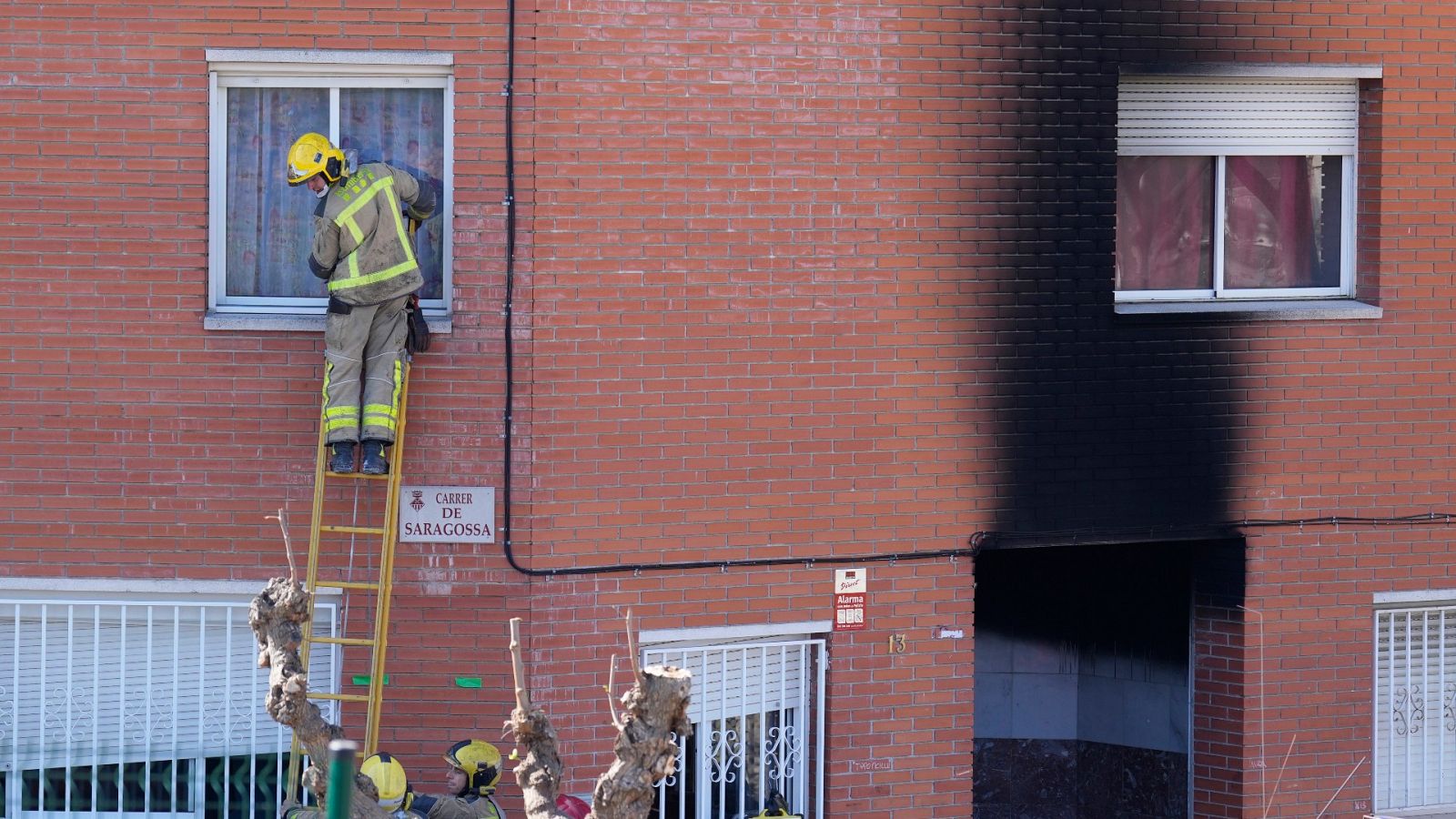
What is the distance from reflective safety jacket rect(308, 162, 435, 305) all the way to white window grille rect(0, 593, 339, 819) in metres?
1.70

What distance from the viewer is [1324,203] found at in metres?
10.7

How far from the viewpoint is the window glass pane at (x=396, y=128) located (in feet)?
30.8

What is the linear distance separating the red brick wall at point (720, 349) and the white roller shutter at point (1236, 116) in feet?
0.73

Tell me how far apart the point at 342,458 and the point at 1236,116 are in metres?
5.29

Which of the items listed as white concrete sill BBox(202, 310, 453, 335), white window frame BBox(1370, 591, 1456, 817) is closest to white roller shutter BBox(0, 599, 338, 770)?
white concrete sill BBox(202, 310, 453, 335)

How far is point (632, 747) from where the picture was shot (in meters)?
7.02

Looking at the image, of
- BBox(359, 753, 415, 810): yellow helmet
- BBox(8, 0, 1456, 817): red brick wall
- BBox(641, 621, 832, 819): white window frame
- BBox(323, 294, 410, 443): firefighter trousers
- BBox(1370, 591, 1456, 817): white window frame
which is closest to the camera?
BBox(359, 753, 415, 810): yellow helmet

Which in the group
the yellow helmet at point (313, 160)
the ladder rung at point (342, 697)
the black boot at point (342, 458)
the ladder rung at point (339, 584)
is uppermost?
the yellow helmet at point (313, 160)

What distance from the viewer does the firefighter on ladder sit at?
887cm

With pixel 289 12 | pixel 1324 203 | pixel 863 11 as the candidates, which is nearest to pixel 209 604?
pixel 289 12

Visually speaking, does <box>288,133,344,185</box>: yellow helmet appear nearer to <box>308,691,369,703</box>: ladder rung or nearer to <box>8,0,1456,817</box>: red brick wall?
<box>8,0,1456,817</box>: red brick wall

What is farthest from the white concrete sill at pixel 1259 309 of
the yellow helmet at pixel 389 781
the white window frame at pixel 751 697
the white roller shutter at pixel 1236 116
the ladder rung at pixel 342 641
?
the yellow helmet at pixel 389 781

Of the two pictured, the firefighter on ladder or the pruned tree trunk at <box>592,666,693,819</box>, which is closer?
the pruned tree trunk at <box>592,666,693,819</box>

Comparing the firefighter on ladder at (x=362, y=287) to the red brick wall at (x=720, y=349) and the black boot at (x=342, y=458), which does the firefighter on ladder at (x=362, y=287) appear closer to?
the black boot at (x=342, y=458)
